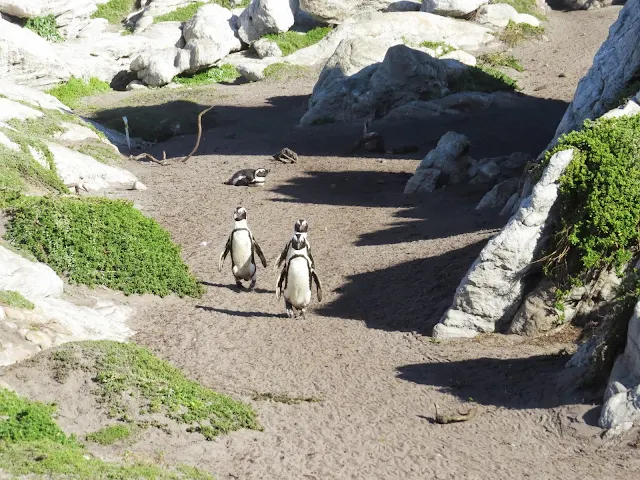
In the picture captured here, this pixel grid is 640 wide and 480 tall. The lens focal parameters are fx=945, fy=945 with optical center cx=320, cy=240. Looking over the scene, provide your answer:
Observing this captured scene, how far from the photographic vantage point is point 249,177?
28203mm

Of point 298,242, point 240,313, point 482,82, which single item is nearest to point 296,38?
point 482,82

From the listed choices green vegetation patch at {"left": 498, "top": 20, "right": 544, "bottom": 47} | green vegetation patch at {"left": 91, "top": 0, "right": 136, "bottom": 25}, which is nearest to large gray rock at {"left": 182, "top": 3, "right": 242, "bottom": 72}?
green vegetation patch at {"left": 91, "top": 0, "right": 136, "bottom": 25}

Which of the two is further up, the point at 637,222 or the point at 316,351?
the point at 637,222

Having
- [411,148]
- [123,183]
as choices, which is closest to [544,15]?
[411,148]

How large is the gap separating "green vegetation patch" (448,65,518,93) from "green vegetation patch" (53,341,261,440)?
28.7m

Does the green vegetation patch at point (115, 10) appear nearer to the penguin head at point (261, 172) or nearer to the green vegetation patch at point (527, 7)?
the green vegetation patch at point (527, 7)

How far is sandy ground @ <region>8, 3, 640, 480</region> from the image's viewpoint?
11.6 metres

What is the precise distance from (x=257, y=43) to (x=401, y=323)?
33958 mm

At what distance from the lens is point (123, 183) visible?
90.8ft

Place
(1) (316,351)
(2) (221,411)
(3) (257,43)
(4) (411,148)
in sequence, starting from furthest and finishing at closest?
1. (3) (257,43)
2. (4) (411,148)
3. (1) (316,351)
4. (2) (221,411)

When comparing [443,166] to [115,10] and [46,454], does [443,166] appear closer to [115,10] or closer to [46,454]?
[46,454]

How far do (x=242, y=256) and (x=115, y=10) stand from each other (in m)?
39.8

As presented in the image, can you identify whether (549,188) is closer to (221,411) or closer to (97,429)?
(221,411)

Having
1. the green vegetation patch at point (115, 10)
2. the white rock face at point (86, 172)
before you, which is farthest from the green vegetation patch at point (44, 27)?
the white rock face at point (86, 172)
